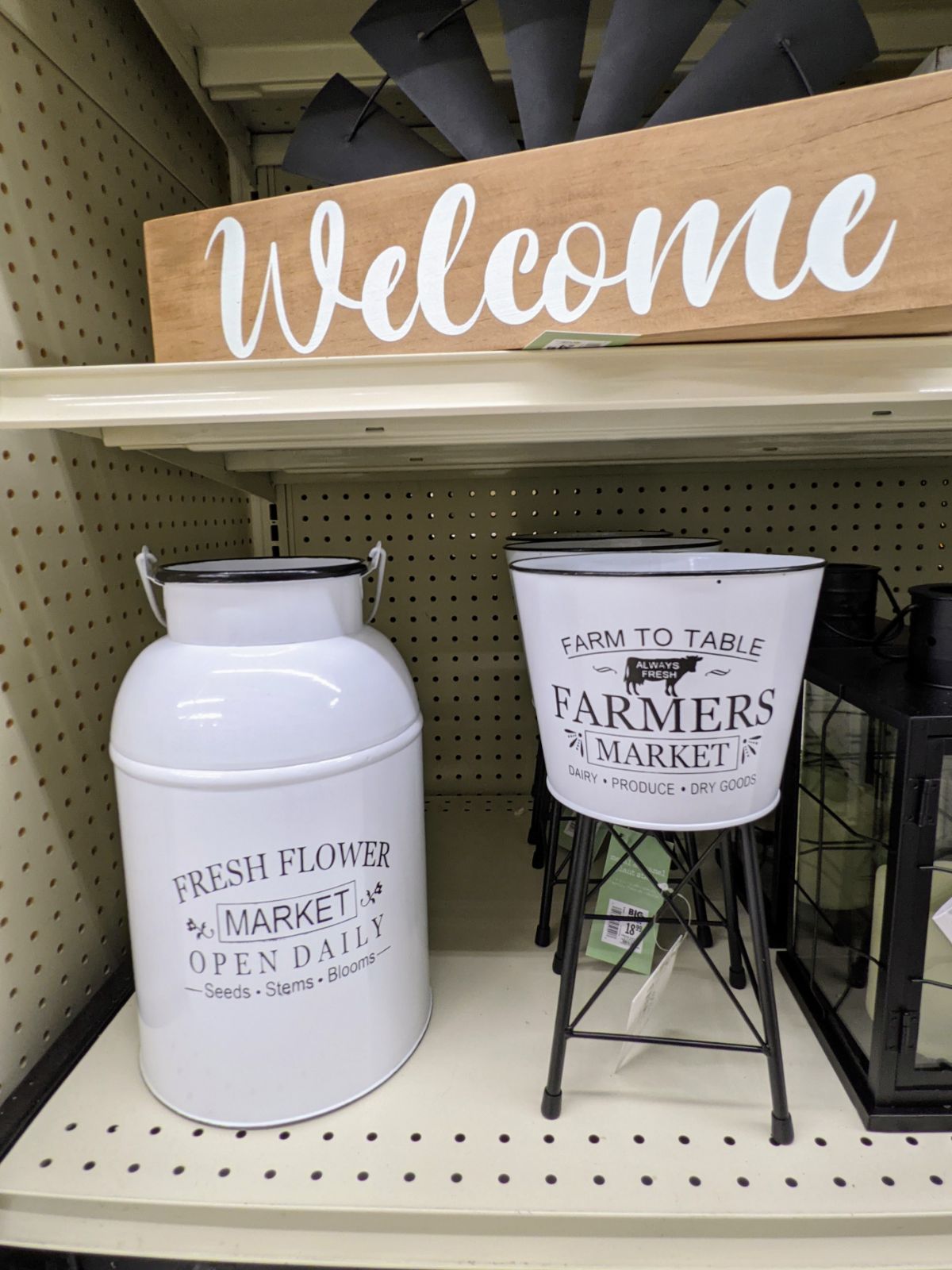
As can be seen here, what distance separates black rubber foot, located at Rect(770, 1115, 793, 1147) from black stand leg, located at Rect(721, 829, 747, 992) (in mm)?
177

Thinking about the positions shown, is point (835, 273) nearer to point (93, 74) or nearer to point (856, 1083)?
point (856, 1083)

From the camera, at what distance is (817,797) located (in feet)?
2.46

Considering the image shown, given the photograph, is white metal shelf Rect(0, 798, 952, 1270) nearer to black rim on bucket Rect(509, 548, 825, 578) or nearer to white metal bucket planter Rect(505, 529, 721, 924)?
white metal bucket planter Rect(505, 529, 721, 924)

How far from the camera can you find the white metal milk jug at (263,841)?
0.57 m

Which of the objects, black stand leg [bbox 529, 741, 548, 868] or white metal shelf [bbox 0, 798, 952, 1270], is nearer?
white metal shelf [bbox 0, 798, 952, 1270]

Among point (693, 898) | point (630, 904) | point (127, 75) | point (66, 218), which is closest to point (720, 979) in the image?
point (630, 904)

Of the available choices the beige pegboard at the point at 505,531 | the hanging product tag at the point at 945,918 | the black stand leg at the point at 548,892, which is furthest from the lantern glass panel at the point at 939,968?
the beige pegboard at the point at 505,531

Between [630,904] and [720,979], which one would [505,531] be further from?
[720,979]

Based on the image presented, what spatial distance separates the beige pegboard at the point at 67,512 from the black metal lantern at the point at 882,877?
77 cm

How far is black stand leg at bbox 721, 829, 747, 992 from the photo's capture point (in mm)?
712

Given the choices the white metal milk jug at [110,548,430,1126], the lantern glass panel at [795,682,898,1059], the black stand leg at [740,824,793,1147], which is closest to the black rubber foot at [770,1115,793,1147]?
the black stand leg at [740,824,793,1147]

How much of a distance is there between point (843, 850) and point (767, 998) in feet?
0.63

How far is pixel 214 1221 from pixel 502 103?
1.29 metres

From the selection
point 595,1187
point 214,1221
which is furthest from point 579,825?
point 214,1221
